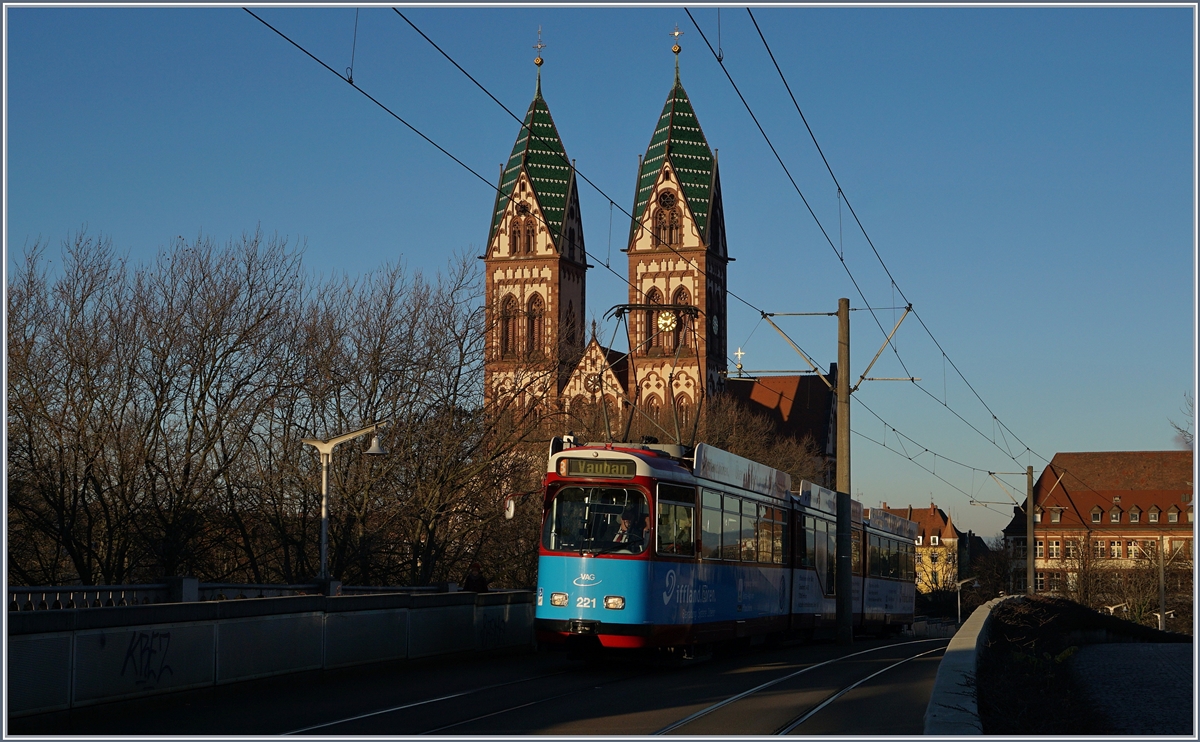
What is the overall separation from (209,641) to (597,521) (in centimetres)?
564

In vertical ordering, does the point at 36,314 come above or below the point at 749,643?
above

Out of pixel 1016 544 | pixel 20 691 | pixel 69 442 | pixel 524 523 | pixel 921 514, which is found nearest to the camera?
pixel 20 691

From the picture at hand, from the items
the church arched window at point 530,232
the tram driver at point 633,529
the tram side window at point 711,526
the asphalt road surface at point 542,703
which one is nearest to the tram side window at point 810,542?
the tram side window at point 711,526

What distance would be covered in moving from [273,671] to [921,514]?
493ft

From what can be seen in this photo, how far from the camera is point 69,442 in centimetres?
2842

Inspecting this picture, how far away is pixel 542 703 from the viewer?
1338 cm

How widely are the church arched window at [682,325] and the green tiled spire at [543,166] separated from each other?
27.5 feet

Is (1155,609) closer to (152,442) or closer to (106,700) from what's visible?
(152,442)

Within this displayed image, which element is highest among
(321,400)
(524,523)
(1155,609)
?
(321,400)

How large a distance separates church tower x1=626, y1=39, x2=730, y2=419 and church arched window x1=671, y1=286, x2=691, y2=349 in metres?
0.06

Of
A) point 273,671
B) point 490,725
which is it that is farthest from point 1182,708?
point 273,671

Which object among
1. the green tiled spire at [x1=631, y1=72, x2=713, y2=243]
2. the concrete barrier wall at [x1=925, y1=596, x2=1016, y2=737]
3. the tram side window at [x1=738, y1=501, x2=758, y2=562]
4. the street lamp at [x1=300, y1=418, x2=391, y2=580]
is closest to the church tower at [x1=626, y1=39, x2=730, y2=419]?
the green tiled spire at [x1=631, y1=72, x2=713, y2=243]

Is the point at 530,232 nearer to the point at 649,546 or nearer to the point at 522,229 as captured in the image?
the point at 522,229

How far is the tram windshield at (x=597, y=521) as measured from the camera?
1736 centimetres
